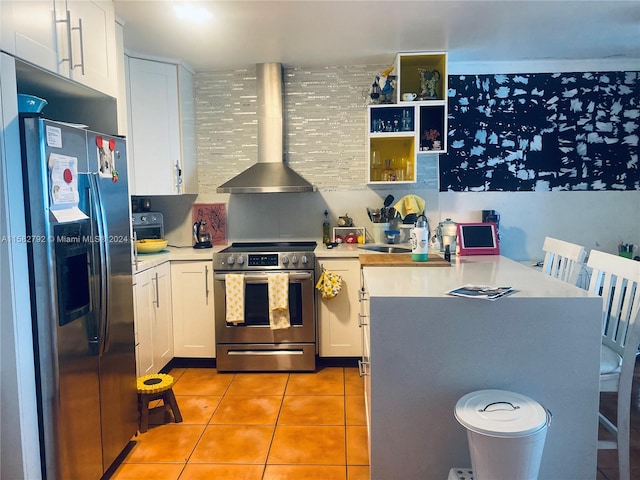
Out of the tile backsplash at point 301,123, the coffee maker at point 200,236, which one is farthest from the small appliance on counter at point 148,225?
the tile backsplash at point 301,123

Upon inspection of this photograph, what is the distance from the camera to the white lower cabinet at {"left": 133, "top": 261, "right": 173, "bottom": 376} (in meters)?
2.94

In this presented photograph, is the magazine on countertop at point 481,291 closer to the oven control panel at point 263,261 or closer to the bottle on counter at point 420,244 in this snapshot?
the bottle on counter at point 420,244

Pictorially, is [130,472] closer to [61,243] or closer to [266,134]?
[61,243]

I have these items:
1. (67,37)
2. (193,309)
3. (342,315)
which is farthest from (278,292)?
(67,37)

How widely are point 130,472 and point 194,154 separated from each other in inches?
98.3

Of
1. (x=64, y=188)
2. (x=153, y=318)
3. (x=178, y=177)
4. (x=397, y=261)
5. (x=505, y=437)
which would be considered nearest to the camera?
(x=505, y=437)

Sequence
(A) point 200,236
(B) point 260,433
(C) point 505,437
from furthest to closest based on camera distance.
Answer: (A) point 200,236, (B) point 260,433, (C) point 505,437

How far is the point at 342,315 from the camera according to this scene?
3496mm

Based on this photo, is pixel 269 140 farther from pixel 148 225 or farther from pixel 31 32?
pixel 31 32

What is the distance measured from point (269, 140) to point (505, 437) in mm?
2858

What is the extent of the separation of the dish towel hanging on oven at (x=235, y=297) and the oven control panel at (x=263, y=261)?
3.7 inches

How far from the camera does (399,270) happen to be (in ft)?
8.09

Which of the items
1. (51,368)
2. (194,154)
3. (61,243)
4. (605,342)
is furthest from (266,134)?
(605,342)

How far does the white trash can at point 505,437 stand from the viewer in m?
1.57
